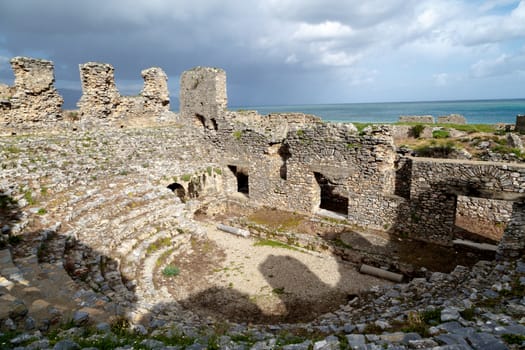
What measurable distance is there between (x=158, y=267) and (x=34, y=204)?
14.9 feet

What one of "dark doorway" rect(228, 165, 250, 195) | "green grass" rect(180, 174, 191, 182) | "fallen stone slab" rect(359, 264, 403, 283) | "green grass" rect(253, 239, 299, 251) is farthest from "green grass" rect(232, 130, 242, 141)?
"fallen stone slab" rect(359, 264, 403, 283)

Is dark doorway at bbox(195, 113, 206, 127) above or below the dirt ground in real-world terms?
above

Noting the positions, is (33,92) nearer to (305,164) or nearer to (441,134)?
(305,164)

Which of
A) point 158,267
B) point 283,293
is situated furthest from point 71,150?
point 283,293

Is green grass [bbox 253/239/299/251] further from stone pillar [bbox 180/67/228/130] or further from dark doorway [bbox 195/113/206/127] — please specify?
dark doorway [bbox 195/113/206/127]

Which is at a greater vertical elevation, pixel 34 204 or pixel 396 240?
pixel 34 204

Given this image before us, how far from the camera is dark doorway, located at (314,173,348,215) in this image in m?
16.0

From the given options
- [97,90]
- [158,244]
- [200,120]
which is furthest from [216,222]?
[97,90]

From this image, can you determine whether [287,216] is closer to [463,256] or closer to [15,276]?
[463,256]

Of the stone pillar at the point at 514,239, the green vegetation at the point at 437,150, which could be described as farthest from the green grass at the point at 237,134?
the stone pillar at the point at 514,239

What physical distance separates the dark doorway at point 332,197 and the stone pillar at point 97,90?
11.8 meters

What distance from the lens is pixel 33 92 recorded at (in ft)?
48.4

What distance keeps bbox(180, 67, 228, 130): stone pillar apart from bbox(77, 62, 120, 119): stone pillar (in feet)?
12.2

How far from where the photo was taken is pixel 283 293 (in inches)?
368
